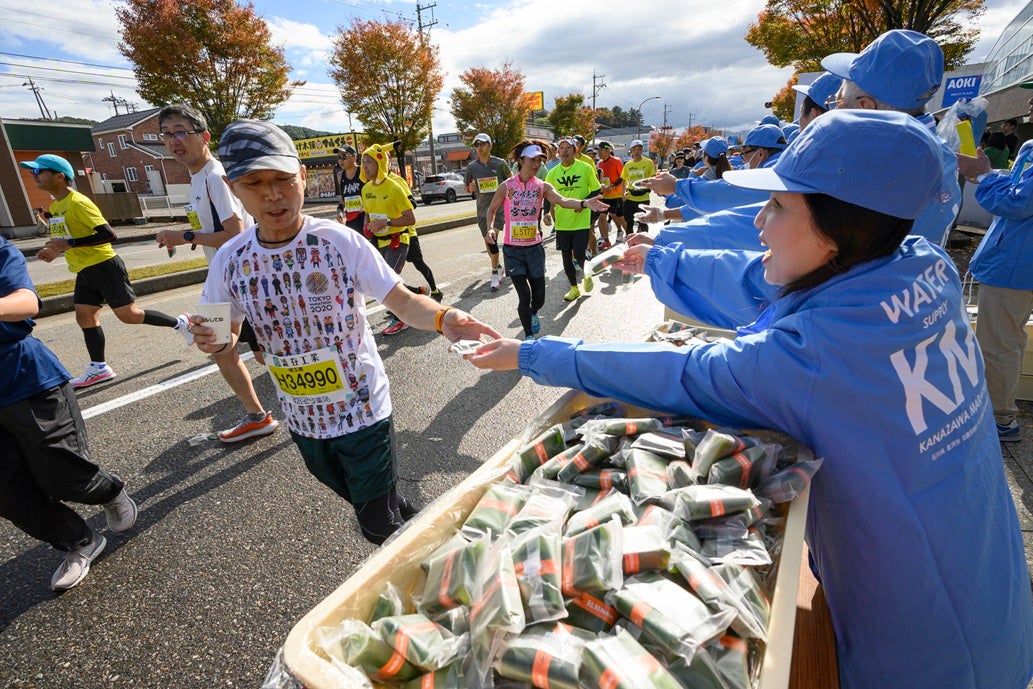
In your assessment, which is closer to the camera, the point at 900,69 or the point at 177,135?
the point at 900,69

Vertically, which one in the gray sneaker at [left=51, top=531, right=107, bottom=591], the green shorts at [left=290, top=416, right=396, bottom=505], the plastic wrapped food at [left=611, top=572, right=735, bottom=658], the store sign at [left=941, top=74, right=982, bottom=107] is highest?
the store sign at [left=941, top=74, right=982, bottom=107]

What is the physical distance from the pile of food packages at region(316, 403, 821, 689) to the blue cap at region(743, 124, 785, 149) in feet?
14.0

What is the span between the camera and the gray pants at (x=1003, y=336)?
3330 mm

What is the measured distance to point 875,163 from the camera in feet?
3.76

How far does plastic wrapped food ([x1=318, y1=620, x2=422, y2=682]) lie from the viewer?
98 cm

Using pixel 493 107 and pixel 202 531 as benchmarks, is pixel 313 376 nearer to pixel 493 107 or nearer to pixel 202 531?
pixel 202 531

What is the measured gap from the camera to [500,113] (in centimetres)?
4256

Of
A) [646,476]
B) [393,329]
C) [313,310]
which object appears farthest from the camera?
[393,329]

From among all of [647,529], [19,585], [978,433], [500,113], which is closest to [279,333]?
[647,529]

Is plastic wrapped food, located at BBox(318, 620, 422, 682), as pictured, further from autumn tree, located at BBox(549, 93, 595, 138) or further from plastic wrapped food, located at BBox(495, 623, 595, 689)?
autumn tree, located at BBox(549, 93, 595, 138)

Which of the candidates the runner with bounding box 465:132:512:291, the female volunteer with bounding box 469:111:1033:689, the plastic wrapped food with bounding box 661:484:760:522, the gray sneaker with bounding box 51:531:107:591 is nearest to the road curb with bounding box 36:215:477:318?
the gray sneaker with bounding box 51:531:107:591

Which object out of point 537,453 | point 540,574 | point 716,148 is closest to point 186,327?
point 537,453

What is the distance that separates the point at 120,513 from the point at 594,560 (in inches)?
114

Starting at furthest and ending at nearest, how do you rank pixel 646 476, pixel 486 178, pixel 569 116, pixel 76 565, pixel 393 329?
pixel 569 116 < pixel 486 178 < pixel 393 329 < pixel 76 565 < pixel 646 476
